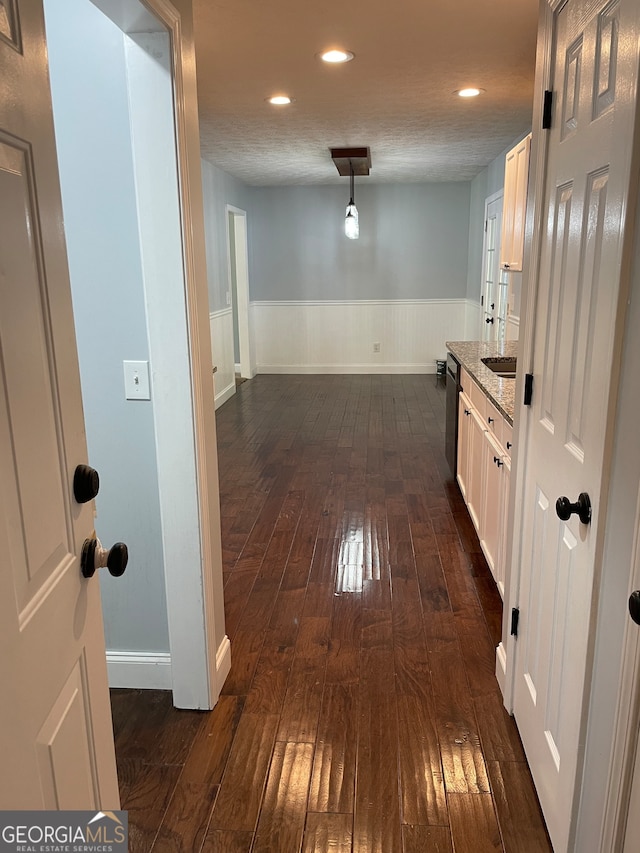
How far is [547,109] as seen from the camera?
173 centimetres

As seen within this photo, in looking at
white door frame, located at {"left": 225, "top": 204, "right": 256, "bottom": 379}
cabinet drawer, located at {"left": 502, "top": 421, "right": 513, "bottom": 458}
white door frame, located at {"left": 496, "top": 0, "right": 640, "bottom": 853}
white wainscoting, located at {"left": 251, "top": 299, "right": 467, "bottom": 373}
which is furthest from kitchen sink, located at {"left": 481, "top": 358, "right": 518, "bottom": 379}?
white door frame, located at {"left": 225, "top": 204, "right": 256, "bottom": 379}

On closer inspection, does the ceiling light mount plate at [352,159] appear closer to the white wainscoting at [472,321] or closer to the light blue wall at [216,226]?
the light blue wall at [216,226]

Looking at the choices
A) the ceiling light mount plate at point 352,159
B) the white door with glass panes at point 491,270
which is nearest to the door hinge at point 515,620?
the white door with glass panes at point 491,270

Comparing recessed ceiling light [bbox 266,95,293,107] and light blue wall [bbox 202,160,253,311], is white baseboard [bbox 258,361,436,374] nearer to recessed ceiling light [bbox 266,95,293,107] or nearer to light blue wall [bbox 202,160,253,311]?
light blue wall [bbox 202,160,253,311]

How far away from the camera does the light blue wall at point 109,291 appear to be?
1.89 m

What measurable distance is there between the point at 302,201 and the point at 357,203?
0.72m

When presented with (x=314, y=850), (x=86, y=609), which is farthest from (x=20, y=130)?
(x=314, y=850)

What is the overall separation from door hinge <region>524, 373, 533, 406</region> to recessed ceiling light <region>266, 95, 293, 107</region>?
2.98 metres

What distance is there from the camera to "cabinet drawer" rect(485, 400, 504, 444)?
2.73 m

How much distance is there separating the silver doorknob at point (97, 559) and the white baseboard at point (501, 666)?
1.58m

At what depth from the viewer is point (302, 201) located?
27.7 feet

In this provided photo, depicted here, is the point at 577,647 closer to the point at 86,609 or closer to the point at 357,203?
the point at 86,609

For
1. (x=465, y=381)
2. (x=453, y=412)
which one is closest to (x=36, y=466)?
(x=465, y=381)

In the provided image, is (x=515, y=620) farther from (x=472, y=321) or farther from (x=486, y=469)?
(x=472, y=321)
